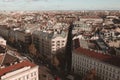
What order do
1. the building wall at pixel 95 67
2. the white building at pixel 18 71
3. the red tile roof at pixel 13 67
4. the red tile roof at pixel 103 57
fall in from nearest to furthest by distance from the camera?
1. the white building at pixel 18 71
2. the red tile roof at pixel 13 67
3. the building wall at pixel 95 67
4. the red tile roof at pixel 103 57

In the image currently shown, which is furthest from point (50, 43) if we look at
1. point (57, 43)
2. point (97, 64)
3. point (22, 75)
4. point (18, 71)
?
point (18, 71)

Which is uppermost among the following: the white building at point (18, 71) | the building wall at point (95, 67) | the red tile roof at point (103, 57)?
the white building at point (18, 71)

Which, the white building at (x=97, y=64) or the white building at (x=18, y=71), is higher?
the white building at (x=18, y=71)

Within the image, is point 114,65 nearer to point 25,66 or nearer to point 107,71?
point 107,71

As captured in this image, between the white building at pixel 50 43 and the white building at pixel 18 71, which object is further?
the white building at pixel 50 43

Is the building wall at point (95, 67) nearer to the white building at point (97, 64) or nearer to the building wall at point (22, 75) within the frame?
the white building at point (97, 64)

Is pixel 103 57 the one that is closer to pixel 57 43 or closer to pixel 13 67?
pixel 13 67

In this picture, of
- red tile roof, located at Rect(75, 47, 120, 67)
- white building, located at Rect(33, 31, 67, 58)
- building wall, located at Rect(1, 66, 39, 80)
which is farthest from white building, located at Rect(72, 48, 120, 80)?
building wall, located at Rect(1, 66, 39, 80)

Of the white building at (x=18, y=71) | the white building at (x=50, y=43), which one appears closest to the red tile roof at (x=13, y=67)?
the white building at (x=18, y=71)
